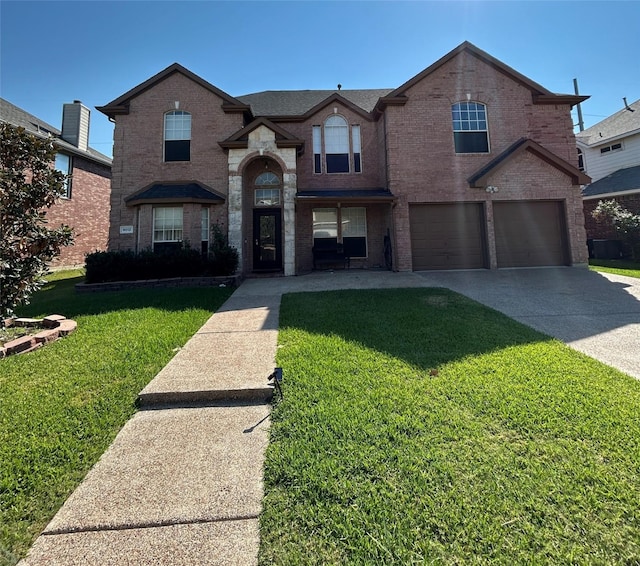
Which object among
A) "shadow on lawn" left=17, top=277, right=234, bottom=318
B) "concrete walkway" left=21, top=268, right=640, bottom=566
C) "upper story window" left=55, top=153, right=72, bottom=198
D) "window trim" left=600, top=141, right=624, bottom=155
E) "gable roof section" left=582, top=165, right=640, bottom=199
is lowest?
"concrete walkway" left=21, top=268, right=640, bottom=566

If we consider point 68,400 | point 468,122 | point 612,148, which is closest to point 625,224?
point 612,148

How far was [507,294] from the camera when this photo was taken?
7.68 metres

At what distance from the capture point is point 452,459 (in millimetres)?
2229

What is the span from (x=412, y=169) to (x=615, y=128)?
56.3 ft

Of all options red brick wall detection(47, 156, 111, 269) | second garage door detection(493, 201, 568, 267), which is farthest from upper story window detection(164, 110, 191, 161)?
second garage door detection(493, 201, 568, 267)

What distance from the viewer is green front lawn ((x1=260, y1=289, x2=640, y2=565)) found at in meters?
1.64

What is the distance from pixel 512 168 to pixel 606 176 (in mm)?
12687

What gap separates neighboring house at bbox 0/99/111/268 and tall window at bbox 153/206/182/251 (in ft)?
25.0

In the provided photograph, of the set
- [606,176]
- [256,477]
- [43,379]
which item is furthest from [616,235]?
[43,379]

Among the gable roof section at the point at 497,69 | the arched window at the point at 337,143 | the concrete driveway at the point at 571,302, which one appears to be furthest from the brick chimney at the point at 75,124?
the concrete driveway at the point at 571,302

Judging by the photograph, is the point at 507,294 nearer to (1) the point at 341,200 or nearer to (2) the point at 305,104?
(1) the point at 341,200

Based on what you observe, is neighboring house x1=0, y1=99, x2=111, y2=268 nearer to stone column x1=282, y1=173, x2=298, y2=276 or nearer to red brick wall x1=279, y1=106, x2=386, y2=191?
stone column x1=282, y1=173, x2=298, y2=276

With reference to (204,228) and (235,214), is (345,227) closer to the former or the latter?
(235,214)

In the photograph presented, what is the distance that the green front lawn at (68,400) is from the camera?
6.66 ft
